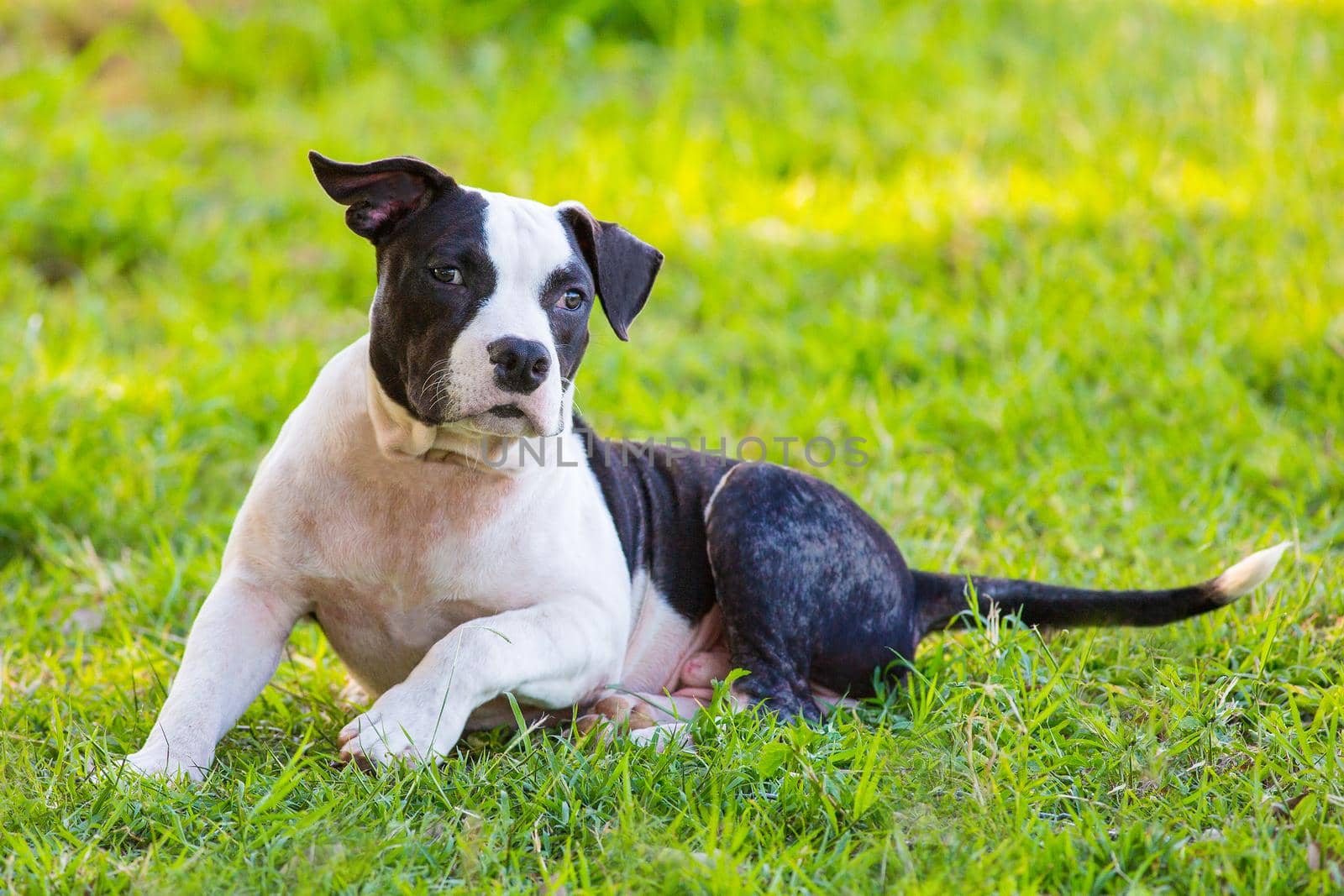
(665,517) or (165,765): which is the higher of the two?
(665,517)

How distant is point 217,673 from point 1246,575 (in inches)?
103

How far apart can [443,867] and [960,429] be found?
3464 millimetres

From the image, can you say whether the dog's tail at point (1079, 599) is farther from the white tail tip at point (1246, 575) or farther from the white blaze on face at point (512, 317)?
the white blaze on face at point (512, 317)

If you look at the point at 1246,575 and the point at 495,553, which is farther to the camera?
the point at 1246,575

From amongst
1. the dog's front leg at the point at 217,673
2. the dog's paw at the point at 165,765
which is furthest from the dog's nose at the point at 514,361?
the dog's paw at the point at 165,765

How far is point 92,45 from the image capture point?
9117mm

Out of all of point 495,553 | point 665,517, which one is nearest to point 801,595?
point 665,517

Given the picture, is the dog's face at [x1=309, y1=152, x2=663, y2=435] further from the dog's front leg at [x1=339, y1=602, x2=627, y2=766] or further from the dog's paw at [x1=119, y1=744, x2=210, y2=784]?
the dog's paw at [x1=119, y1=744, x2=210, y2=784]

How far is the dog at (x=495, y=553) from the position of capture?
128 inches

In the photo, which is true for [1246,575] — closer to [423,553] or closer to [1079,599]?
[1079,599]

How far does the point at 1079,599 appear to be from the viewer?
152 inches

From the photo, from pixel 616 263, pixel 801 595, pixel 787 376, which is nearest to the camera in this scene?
pixel 616 263

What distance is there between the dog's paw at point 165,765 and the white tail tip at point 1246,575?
2.58m

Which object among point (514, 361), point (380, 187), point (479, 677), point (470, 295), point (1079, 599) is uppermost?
point (380, 187)
